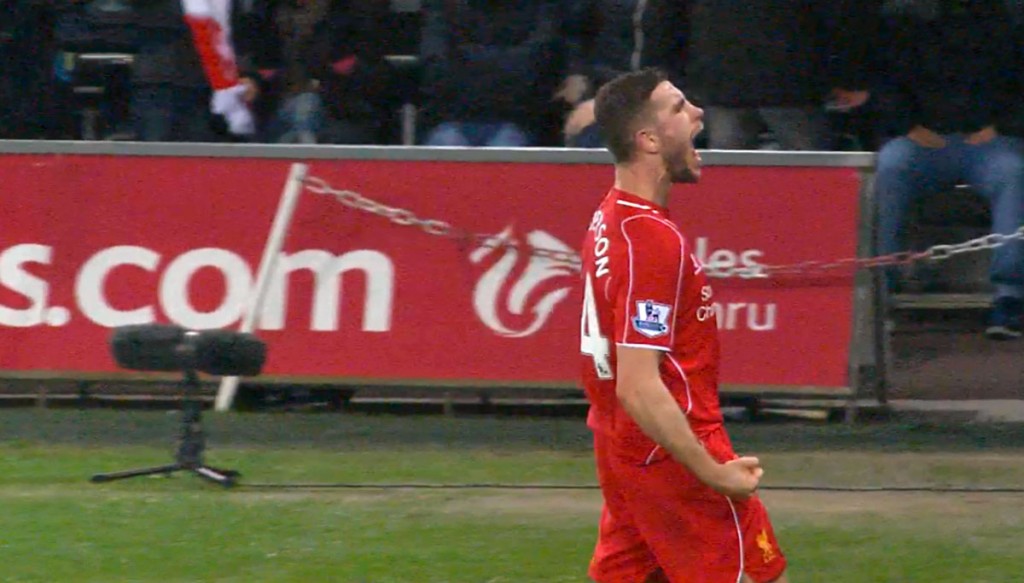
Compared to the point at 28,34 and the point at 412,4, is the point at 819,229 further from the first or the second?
the point at 28,34

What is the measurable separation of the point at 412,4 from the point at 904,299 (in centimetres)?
386

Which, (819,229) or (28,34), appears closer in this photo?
(819,229)

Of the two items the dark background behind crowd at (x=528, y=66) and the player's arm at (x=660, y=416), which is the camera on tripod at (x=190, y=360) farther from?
the player's arm at (x=660, y=416)

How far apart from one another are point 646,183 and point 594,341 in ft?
1.35

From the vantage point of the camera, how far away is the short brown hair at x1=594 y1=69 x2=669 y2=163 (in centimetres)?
429

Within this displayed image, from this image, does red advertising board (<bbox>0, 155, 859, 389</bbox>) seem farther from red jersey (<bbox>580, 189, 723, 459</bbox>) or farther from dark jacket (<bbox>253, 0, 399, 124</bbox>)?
red jersey (<bbox>580, 189, 723, 459</bbox>)

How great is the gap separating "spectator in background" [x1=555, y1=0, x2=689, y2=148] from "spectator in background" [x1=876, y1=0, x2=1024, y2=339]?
142cm

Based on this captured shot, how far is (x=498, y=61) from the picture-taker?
10.7 m

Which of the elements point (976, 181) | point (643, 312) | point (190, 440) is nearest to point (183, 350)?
point (190, 440)

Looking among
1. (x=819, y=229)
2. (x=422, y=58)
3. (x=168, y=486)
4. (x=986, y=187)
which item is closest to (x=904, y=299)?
(x=986, y=187)

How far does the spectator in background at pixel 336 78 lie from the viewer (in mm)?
11367

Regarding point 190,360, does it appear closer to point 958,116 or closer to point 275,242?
point 275,242

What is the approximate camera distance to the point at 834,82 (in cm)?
1092

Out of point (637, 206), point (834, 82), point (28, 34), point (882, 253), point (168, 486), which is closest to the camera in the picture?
point (637, 206)
